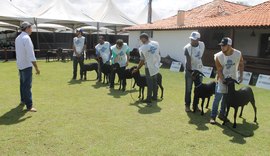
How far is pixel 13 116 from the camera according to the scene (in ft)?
20.7

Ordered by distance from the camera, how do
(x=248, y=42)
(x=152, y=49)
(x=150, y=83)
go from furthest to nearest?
(x=248, y=42) < (x=150, y=83) < (x=152, y=49)

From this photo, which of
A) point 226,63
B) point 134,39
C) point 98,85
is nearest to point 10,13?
point 134,39

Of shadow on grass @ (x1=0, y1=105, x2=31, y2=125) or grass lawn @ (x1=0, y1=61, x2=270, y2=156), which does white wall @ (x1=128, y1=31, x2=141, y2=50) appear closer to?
grass lawn @ (x1=0, y1=61, x2=270, y2=156)

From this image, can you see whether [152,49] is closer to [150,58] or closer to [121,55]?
[150,58]

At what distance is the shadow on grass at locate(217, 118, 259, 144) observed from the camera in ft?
17.1

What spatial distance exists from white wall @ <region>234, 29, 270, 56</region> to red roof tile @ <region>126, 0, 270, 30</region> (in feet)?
4.08

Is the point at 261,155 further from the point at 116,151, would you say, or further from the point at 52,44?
the point at 52,44

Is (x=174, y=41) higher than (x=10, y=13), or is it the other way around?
(x=10, y=13)

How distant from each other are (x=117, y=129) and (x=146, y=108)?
1.79 m

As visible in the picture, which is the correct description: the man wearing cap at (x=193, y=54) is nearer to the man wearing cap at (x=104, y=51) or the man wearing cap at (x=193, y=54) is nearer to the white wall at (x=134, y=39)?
the man wearing cap at (x=104, y=51)

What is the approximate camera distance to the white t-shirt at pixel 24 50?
6.14 meters

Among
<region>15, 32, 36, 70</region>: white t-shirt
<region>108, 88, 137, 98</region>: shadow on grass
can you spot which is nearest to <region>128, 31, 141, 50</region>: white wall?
<region>108, 88, 137, 98</region>: shadow on grass

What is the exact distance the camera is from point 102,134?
5.31m

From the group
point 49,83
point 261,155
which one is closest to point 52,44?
point 49,83
